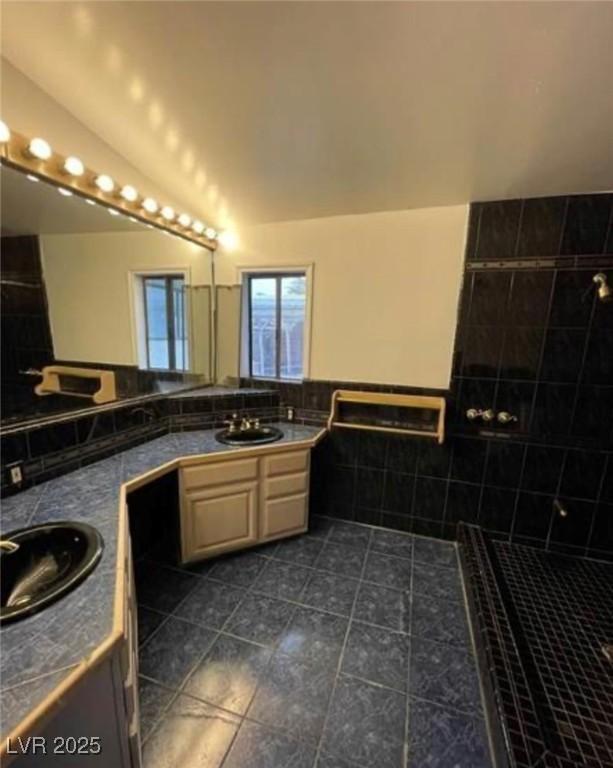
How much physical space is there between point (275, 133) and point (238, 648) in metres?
2.48

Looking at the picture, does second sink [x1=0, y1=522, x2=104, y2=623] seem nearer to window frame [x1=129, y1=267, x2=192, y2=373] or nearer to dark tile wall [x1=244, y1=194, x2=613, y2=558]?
window frame [x1=129, y1=267, x2=192, y2=373]

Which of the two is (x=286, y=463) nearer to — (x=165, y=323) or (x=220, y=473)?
(x=220, y=473)

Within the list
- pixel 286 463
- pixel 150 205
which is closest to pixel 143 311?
pixel 150 205

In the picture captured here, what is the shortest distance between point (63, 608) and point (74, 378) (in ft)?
4.14

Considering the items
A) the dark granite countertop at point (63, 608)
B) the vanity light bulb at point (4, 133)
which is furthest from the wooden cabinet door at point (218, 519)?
the vanity light bulb at point (4, 133)

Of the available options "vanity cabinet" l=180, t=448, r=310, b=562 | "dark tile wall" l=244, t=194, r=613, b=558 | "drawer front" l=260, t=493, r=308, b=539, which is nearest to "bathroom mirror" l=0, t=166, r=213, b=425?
"vanity cabinet" l=180, t=448, r=310, b=562

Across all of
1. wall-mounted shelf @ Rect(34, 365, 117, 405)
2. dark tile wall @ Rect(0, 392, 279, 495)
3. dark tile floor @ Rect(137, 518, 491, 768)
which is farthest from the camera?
wall-mounted shelf @ Rect(34, 365, 117, 405)

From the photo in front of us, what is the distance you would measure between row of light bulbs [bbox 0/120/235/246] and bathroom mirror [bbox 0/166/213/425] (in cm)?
11

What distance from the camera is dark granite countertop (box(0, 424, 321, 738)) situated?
0.71 meters

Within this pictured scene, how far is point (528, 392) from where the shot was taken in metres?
2.22

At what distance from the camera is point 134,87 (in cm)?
147

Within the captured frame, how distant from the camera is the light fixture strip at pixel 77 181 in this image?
4.58 ft

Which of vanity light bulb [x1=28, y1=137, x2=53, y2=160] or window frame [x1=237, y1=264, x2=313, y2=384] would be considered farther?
window frame [x1=237, y1=264, x2=313, y2=384]

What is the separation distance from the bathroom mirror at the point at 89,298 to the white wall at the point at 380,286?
0.74m
